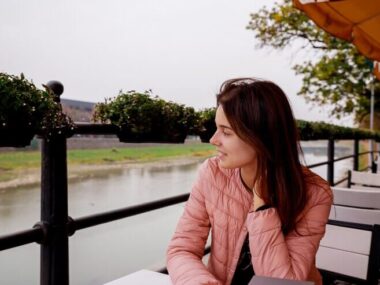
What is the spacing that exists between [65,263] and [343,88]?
15.9 metres

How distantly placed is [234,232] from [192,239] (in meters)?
0.14

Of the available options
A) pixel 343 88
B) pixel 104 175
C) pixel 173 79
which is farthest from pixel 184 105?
pixel 343 88

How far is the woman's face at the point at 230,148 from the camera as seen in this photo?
129 centimetres

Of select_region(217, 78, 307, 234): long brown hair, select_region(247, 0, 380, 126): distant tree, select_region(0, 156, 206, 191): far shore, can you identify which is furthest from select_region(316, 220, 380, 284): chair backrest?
select_region(247, 0, 380, 126): distant tree

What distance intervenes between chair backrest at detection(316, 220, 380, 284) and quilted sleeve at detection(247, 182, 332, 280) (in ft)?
1.79

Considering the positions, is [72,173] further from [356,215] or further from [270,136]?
[356,215]

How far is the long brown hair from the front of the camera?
127 cm

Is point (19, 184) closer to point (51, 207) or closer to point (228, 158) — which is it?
point (51, 207)

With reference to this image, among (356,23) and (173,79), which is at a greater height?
(356,23)

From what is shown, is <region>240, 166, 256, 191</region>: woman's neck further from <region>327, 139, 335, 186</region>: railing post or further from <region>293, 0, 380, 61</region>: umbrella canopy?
<region>327, 139, 335, 186</region>: railing post

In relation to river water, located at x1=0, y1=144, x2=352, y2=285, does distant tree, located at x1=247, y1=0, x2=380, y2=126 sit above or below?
above

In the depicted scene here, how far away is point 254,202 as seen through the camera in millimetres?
1312

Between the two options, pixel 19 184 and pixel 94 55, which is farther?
pixel 94 55

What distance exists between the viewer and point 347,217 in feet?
6.51
